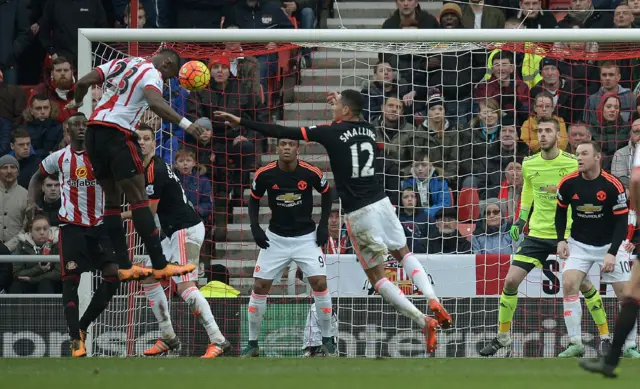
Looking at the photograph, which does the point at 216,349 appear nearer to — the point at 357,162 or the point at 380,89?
the point at 357,162

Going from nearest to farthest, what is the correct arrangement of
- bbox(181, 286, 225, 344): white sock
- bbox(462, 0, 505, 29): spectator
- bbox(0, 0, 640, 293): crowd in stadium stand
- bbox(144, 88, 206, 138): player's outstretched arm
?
1. bbox(144, 88, 206, 138): player's outstretched arm
2. bbox(181, 286, 225, 344): white sock
3. bbox(0, 0, 640, 293): crowd in stadium stand
4. bbox(462, 0, 505, 29): spectator

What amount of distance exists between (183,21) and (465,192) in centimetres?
638

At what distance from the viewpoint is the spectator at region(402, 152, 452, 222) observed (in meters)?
14.9

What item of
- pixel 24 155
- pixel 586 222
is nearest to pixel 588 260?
pixel 586 222

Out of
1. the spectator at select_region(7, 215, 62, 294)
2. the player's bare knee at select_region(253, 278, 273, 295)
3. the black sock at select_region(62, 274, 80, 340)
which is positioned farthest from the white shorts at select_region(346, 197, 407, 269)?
the spectator at select_region(7, 215, 62, 294)

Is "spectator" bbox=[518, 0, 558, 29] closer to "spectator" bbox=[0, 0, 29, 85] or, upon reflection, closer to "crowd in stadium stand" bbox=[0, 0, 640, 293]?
"crowd in stadium stand" bbox=[0, 0, 640, 293]

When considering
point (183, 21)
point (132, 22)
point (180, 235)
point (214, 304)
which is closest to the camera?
point (180, 235)

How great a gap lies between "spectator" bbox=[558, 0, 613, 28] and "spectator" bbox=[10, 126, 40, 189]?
25.5ft

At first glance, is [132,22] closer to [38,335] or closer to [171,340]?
[38,335]

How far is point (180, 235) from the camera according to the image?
13.1m

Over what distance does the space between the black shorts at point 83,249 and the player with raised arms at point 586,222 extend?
4.74 metres

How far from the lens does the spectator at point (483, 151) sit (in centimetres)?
1495

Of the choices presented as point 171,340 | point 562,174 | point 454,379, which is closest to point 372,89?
point 562,174

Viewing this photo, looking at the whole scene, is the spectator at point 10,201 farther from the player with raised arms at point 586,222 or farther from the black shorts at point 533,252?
the player with raised arms at point 586,222
